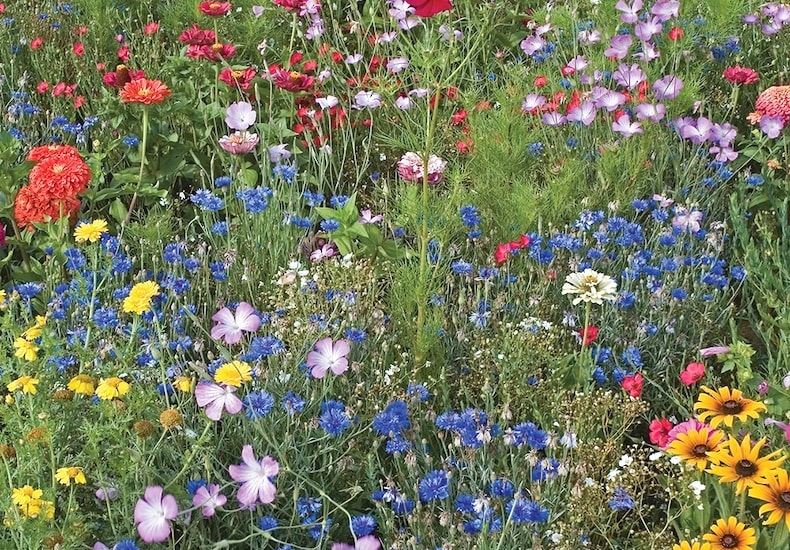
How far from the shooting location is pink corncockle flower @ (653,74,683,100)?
2.96 metres

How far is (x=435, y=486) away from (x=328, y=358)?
0.33 m

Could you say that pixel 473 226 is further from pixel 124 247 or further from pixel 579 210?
pixel 124 247

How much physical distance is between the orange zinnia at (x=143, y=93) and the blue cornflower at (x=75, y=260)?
56cm

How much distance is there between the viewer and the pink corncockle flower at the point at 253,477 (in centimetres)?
161

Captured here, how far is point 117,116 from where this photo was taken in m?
3.21

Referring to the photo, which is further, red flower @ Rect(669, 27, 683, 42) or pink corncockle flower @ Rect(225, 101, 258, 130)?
red flower @ Rect(669, 27, 683, 42)

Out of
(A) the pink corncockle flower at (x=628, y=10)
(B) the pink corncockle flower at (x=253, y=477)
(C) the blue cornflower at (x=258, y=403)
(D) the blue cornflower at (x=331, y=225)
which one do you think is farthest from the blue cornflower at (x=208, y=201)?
(A) the pink corncockle flower at (x=628, y=10)

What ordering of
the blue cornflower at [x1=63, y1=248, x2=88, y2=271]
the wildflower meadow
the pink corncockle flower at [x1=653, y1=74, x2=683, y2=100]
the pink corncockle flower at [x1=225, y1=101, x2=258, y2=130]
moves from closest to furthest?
the wildflower meadow → the blue cornflower at [x1=63, y1=248, x2=88, y2=271] → the pink corncockle flower at [x1=225, y1=101, x2=258, y2=130] → the pink corncockle flower at [x1=653, y1=74, x2=683, y2=100]

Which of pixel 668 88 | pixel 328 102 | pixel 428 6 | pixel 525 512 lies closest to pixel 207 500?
pixel 525 512

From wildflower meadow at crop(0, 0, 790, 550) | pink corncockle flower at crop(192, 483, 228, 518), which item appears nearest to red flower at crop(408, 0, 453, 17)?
wildflower meadow at crop(0, 0, 790, 550)

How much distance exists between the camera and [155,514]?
1531mm

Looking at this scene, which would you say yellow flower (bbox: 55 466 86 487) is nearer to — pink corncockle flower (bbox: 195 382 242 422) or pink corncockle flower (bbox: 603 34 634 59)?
pink corncockle flower (bbox: 195 382 242 422)

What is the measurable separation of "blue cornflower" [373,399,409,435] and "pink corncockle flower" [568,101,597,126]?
1521 millimetres

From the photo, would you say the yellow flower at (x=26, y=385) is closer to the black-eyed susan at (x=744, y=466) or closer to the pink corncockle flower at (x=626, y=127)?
the black-eyed susan at (x=744, y=466)
